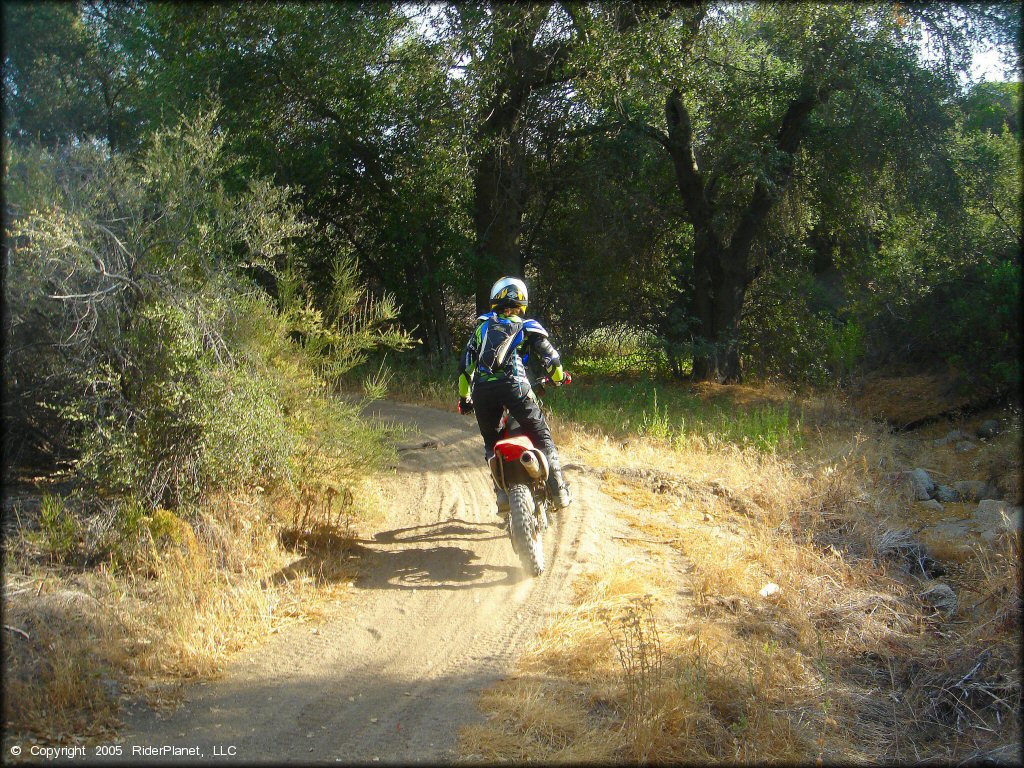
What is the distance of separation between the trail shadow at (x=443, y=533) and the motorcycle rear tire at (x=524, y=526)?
0.98 m

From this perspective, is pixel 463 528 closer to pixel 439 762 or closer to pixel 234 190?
pixel 439 762

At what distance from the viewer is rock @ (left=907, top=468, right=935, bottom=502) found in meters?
9.93

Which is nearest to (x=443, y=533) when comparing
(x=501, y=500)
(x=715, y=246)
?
(x=501, y=500)

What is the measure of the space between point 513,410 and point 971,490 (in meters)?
7.05

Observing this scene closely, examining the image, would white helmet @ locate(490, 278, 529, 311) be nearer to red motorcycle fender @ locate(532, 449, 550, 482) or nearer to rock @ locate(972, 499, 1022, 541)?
red motorcycle fender @ locate(532, 449, 550, 482)

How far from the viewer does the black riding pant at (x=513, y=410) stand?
6320 millimetres

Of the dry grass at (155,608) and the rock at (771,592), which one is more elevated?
the dry grass at (155,608)

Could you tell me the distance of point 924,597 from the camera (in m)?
6.46

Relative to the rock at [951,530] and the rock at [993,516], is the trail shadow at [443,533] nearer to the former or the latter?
the rock at [951,530]

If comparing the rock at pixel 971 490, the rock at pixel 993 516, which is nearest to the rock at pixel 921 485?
the rock at pixel 971 490

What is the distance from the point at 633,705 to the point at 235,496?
3642mm

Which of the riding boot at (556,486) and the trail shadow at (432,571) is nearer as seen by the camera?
the trail shadow at (432,571)

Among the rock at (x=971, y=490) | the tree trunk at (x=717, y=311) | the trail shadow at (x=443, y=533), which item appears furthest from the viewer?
the tree trunk at (x=717, y=311)

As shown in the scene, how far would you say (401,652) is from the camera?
5074 mm
